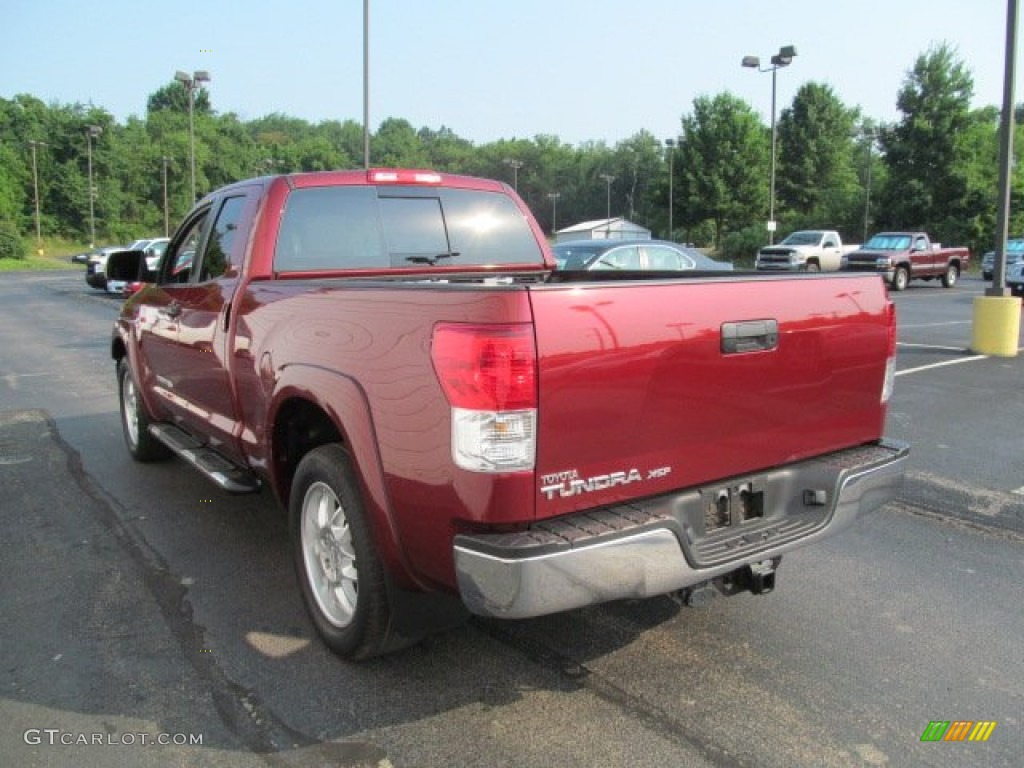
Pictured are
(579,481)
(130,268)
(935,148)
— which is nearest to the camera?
(579,481)

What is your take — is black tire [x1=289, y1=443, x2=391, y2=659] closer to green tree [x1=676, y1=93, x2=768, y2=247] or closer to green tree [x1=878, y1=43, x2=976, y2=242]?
green tree [x1=878, y1=43, x2=976, y2=242]

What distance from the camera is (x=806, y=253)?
3250 cm

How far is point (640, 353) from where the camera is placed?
269 centimetres

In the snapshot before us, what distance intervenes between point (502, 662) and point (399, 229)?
92.5 inches

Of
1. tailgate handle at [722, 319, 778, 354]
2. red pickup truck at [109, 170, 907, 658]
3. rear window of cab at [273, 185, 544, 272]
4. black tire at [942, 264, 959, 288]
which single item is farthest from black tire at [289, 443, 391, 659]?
black tire at [942, 264, 959, 288]

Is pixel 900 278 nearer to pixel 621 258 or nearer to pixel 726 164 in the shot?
pixel 621 258

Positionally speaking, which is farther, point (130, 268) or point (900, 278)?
point (900, 278)

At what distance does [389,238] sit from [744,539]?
2.49m

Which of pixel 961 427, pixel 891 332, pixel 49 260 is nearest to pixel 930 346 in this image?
pixel 961 427

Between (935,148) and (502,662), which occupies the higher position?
(935,148)

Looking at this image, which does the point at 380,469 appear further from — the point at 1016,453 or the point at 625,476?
the point at 1016,453

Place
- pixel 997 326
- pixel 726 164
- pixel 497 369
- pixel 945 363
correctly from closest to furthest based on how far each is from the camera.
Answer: pixel 497 369 < pixel 945 363 < pixel 997 326 < pixel 726 164

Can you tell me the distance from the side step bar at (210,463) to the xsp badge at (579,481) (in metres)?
2.09

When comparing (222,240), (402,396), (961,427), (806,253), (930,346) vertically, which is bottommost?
(961,427)
